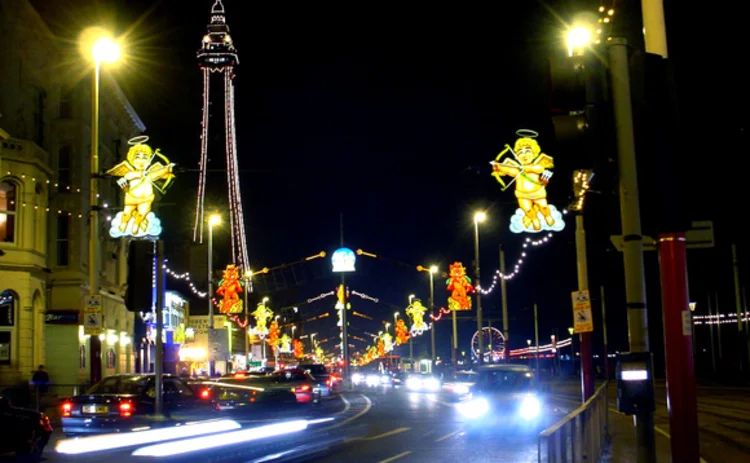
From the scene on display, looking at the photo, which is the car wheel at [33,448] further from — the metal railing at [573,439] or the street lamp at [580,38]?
the street lamp at [580,38]

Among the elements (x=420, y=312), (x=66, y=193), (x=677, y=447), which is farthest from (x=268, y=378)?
(x=420, y=312)

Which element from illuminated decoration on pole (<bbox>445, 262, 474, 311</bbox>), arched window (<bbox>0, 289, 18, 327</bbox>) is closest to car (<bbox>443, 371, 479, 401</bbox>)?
illuminated decoration on pole (<bbox>445, 262, 474, 311</bbox>)

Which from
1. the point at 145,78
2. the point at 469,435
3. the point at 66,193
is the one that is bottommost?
the point at 469,435

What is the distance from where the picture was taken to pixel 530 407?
25.2m

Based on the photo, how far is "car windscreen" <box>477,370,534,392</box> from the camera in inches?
1016

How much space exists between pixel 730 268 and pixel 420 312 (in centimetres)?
2511

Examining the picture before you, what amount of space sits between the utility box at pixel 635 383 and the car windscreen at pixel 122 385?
1289 centimetres

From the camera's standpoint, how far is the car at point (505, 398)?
25.0 meters

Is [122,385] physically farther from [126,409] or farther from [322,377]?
[322,377]

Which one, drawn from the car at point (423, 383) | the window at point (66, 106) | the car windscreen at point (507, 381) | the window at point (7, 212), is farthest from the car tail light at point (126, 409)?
the car at point (423, 383)

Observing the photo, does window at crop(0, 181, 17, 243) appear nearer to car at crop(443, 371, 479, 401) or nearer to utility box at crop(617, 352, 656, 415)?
car at crop(443, 371, 479, 401)

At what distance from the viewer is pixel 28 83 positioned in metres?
38.4

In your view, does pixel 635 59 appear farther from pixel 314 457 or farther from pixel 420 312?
pixel 420 312

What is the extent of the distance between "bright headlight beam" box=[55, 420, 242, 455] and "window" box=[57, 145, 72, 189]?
32.6 meters
